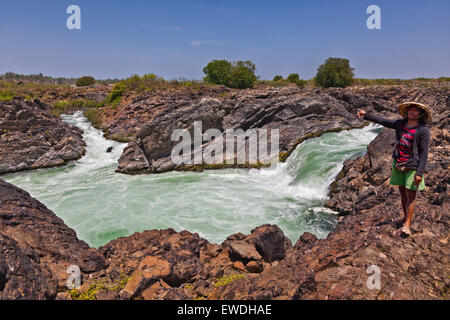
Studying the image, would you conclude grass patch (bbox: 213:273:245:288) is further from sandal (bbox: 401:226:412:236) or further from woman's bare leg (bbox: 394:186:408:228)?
woman's bare leg (bbox: 394:186:408:228)

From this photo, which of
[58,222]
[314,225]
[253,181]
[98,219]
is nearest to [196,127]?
[253,181]

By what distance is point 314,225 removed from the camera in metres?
9.84

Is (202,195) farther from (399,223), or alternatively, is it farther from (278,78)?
(278,78)

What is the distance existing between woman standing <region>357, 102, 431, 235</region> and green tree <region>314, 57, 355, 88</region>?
3350cm

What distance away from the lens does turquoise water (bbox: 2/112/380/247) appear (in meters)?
10.3

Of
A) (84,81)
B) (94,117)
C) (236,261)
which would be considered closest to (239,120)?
(236,261)

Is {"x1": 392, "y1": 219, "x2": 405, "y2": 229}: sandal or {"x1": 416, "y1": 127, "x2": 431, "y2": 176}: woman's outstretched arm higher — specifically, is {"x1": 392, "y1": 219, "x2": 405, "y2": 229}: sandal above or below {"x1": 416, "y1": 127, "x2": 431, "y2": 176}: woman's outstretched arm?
below

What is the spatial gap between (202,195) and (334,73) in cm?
2832

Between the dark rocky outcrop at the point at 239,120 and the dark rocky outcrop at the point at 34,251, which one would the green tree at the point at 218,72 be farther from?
the dark rocky outcrop at the point at 34,251

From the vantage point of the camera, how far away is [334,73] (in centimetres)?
3453

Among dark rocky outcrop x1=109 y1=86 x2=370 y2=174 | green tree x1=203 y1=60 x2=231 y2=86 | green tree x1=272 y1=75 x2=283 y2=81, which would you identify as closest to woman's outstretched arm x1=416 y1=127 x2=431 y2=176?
dark rocky outcrop x1=109 y1=86 x2=370 y2=174
